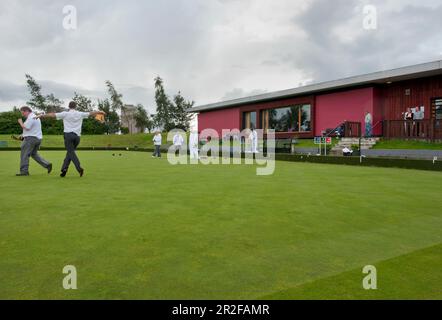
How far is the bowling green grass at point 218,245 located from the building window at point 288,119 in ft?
61.4

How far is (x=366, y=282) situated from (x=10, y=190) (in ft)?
20.9

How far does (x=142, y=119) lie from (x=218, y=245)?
57.1 m

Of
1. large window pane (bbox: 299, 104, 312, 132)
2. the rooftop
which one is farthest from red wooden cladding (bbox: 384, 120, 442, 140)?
large window pane (bbox: 299, 104, 312, 132)

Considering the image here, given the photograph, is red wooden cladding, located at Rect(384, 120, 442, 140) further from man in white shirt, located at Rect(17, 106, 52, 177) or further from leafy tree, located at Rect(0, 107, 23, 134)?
leafy tree, located at Rect(0, 107, 23, 134)

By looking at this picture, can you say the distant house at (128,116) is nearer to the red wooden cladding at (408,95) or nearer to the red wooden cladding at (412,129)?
the red wooden cladding at (408,95)

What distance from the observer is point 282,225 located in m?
4.14

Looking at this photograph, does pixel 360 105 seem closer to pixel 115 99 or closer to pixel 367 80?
pixel 367 80

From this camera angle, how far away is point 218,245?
3.38m

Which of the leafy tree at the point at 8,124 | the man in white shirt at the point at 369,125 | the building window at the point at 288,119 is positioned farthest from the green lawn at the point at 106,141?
the man in white shirt at the point at 369,125

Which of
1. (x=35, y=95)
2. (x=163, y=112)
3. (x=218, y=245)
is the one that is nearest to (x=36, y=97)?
(x=35, y=95)

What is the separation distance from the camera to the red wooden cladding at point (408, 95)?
18312 millimetres

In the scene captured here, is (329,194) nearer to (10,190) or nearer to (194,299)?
(194,299)

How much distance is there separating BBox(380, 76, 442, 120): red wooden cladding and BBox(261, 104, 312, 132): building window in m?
5.10
